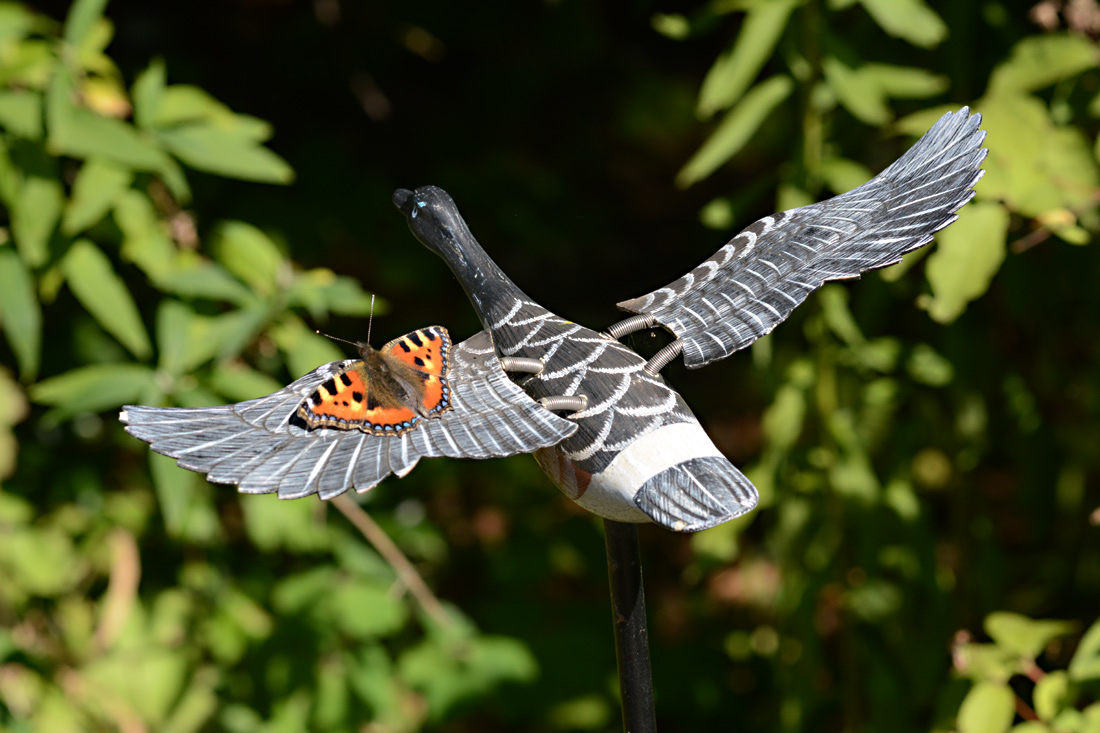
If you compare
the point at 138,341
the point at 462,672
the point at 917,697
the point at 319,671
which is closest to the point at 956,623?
the point at 917,697

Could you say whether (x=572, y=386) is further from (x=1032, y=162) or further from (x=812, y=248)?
(x=1032, y=162)

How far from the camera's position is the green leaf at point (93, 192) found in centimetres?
78

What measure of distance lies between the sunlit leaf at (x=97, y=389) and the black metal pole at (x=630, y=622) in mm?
522

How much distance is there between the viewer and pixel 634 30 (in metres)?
1.39

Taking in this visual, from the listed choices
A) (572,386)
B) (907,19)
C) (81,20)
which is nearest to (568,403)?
(572,386)

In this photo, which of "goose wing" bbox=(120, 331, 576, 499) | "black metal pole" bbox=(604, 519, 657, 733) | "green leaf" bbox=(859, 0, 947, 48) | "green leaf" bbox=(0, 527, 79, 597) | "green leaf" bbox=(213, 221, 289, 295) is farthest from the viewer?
"green leaf" bbox=(0, 527, 79, 597)

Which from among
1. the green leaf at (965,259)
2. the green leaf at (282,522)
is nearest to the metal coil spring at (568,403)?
the green leaf at (965,259)

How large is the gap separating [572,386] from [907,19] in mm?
526

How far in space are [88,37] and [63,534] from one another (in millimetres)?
558

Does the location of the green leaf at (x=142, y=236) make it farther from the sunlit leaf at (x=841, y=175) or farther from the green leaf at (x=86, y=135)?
the sunlit leaf at (x=841, y=175)

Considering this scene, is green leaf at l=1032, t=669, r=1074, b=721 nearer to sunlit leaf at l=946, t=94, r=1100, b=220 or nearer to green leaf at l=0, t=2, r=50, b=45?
sunlit leaf at l=946, t=94, r=1100, b=220

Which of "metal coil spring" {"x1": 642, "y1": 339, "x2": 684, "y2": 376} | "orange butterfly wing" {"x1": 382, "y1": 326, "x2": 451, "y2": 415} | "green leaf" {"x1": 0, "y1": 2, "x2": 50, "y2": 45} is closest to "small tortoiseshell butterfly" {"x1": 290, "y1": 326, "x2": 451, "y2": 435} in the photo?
"orange butterfly wing" {"x1": 382, "y1": 326, "x2": 451, "y2": 415}

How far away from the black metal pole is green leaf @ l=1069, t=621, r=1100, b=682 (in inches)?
13.8

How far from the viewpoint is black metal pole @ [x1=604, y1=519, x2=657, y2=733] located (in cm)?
48
